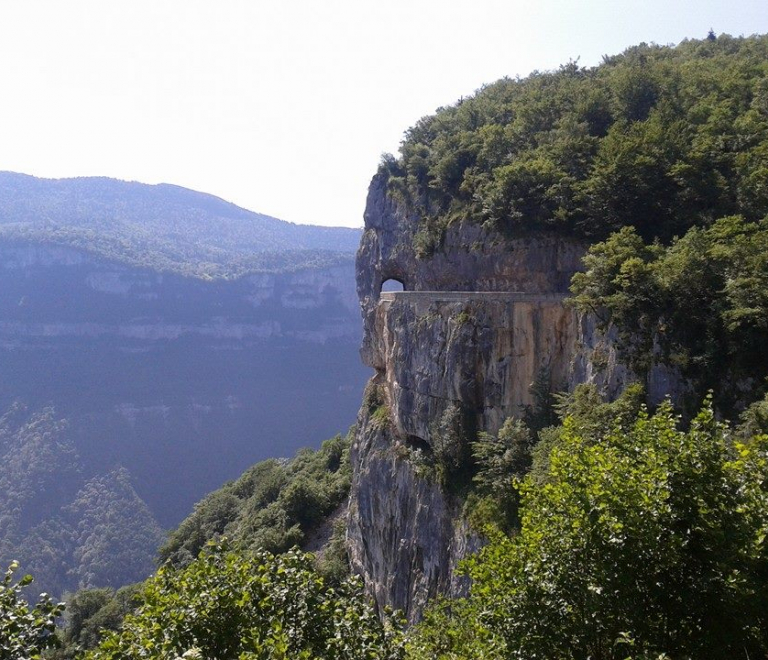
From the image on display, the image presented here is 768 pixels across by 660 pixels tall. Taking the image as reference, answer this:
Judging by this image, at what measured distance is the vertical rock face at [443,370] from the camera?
24562mm

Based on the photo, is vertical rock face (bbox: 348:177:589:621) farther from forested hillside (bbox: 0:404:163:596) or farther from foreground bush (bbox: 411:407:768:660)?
forested hillside (bbox: 0:404:163:596)

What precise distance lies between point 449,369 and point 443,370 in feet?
1.56

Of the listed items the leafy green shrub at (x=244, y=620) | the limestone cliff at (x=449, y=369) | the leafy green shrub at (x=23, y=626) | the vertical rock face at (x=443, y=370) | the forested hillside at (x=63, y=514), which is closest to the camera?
the leafy green shrub at (x=23, y=626)

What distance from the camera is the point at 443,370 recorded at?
27047 millimetres

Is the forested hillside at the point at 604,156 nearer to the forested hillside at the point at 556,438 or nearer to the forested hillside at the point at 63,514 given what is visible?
the forested hillside at the point at 556,438

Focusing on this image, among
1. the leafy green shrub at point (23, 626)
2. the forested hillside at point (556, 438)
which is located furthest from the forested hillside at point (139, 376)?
the leafy green shrub at point (23, 626)

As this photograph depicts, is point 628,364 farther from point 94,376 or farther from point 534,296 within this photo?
point 94,376

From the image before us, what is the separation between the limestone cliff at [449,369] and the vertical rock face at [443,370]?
47 millimetres

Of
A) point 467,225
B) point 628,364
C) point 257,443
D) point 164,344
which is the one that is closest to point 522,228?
point 467,225

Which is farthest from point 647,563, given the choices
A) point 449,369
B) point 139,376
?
point 139,376

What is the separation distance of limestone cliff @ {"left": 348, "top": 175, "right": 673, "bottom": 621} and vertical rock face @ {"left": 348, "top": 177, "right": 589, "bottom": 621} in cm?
5

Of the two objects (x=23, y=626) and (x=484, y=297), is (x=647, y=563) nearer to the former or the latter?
(x=23, y=626)

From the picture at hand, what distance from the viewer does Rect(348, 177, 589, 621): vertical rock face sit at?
967 inches

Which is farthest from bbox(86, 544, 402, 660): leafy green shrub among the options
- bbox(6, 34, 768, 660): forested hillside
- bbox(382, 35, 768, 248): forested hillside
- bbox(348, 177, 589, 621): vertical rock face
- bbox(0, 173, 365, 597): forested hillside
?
bbox(0, 173, 365, 597): forested hillside
